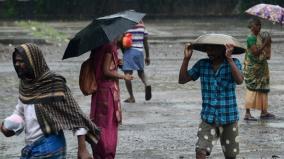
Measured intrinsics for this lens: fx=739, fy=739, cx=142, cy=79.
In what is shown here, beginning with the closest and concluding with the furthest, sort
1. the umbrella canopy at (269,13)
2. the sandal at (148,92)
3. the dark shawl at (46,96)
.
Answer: the dark shawl at (46,96), the umbrella canopy at (269,13), the sandal at (148,92)

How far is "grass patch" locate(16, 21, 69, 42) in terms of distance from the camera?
82.8 ft

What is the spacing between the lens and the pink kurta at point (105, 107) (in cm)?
686

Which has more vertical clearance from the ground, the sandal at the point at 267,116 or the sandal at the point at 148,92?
the sandal at the point at 148,92

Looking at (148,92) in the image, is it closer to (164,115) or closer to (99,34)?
(164,115)

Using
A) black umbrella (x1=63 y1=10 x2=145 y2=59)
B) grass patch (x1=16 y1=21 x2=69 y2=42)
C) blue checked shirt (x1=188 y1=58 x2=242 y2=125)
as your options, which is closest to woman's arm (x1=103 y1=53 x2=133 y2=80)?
black umbrella (x1=63 y1=10 x2=145 y2=59)

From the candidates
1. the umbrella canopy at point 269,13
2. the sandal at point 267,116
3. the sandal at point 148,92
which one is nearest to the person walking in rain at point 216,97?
the umbrella canopy at point 269,13

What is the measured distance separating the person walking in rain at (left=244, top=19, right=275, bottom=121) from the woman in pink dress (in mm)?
3721

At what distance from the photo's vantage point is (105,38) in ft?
21.6

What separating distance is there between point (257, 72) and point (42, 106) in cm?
594

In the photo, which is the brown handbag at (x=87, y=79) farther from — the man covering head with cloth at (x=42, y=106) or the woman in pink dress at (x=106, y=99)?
the man covering head with cloth at (x=42, y=106)

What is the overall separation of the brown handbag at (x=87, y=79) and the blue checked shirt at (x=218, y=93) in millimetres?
916

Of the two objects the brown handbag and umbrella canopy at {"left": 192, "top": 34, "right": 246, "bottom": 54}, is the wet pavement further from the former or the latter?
umbrella canopy at {"left": 192, "top": 34, "right": 246, "bottom": 54}

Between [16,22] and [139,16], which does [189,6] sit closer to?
[16,22]

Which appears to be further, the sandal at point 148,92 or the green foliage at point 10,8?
the green foliage at point 10,8
